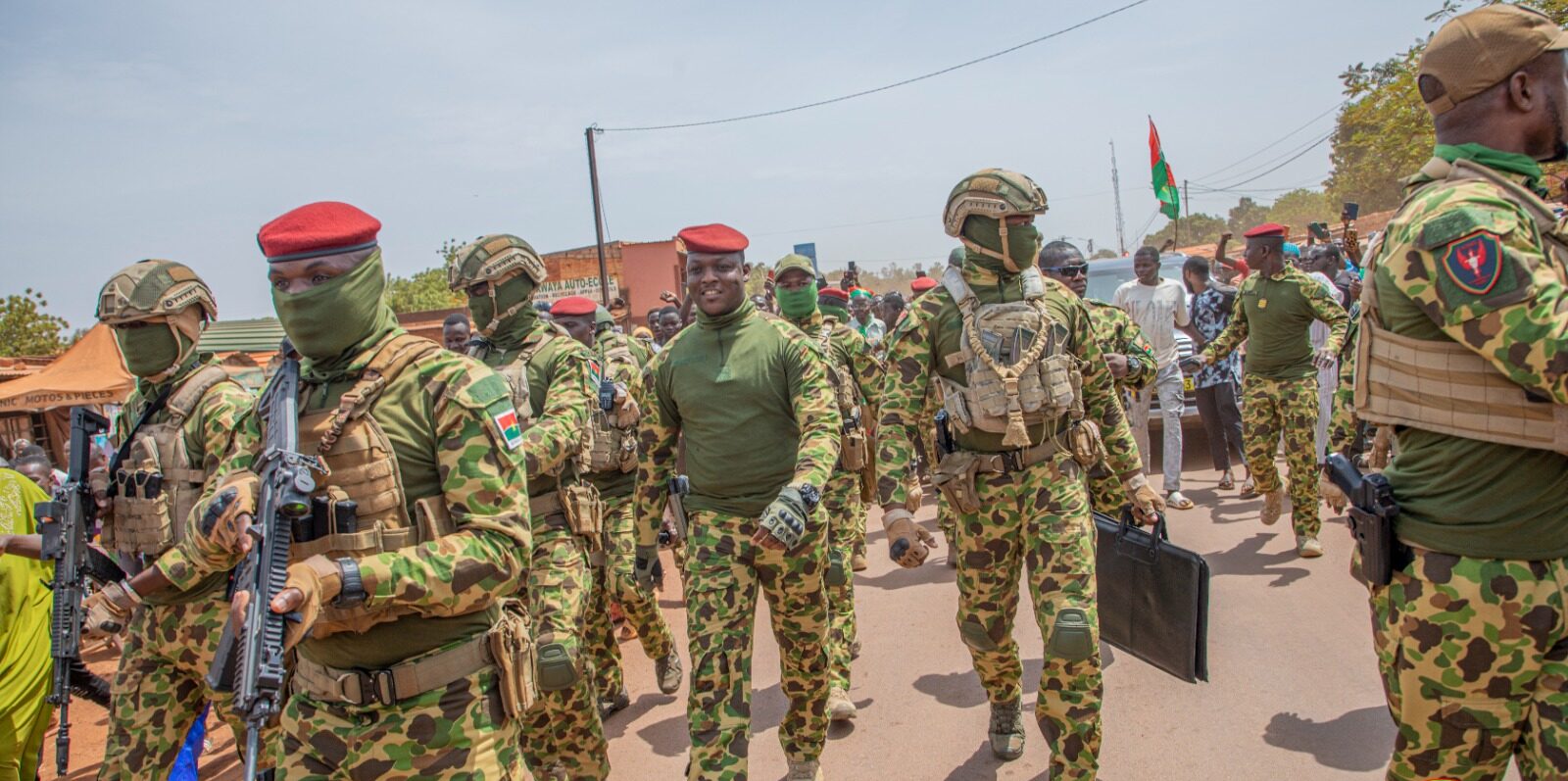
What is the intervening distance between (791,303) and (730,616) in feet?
11.6

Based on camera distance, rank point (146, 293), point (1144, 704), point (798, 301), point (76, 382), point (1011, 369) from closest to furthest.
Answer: point (146, 293), point (1011, 369), point (1144, 704), point (798, 301), point (76, 382)

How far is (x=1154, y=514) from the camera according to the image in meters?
4.39

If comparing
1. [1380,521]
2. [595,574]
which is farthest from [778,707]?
[1380,521]

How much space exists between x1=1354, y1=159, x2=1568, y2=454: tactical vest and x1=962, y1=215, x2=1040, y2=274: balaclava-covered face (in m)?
1.73

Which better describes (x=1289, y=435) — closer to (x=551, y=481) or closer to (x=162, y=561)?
(x=551, y=481)

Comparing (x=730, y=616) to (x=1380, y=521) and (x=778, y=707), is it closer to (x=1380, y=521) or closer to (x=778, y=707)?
(x=778, y=707)

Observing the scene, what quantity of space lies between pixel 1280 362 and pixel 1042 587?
4.81m

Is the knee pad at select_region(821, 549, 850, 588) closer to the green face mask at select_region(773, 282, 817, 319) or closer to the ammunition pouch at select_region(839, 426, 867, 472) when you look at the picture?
the ammunition pouch at select_region(839, 426, 867, 472)

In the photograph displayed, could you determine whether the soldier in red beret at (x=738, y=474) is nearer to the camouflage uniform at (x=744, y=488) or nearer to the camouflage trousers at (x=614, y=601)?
the camouflage uniform at (x=744, y=488)

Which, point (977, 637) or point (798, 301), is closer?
point (977, 637)

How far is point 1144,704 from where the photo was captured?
17.0 feet

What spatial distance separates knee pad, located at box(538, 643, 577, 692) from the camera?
4211 mm

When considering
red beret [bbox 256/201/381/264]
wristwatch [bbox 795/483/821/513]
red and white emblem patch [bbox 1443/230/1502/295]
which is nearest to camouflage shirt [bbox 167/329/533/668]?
red beret [bbox 256/201/381/264]

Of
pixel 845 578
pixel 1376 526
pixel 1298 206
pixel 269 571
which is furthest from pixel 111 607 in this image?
pixel 1298 206
